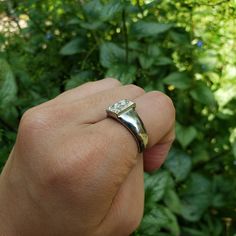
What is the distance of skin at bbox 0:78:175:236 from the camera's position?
85 cm

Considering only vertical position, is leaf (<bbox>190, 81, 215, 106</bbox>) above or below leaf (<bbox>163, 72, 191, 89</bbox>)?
below

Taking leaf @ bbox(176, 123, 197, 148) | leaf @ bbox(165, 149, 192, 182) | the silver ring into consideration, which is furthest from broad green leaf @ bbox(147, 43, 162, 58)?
the silver ring

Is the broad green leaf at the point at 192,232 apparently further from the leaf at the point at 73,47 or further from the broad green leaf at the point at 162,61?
the leaf at the point at 73,47

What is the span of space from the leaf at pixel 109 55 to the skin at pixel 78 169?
69cm

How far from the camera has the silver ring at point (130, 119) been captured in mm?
895

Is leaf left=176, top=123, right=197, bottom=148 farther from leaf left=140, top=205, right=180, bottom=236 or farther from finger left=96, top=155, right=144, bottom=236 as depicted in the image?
finger left=96, top=155, right=144, bottom=236

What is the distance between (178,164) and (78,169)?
1.08 metres

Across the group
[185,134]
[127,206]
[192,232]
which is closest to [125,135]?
[127,206]

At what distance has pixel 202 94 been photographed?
178cm

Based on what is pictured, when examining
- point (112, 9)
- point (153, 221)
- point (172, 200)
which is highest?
point (112, 9)

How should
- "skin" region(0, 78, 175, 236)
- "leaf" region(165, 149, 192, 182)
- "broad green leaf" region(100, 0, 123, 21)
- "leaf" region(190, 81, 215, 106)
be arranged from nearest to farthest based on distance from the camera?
1. "skin" region(0, 78, 175, 236)
2. "broad green leaf" region(100, 0, 123, 21)
3. "leaf" region(190, 81, 215, 106)
4. "leaf" region(165, 149, 192, 182)

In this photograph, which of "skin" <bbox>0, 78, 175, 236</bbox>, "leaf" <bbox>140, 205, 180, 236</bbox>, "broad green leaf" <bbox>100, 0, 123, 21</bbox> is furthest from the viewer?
"broad green leaf" <bbox>100, 0, 123, 21</bbox>

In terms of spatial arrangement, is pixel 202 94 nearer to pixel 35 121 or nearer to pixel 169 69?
pixel 169 69

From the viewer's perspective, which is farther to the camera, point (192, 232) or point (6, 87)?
point (192, 232)
